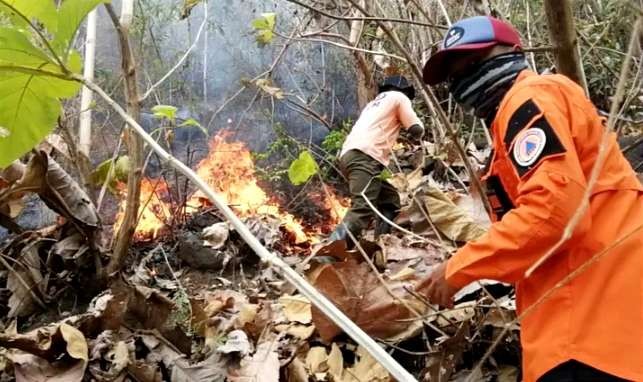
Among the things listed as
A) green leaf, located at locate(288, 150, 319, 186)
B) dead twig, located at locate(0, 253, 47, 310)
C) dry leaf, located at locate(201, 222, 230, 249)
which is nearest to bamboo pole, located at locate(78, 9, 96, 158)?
dead twig, located at locate(0, 253, 47, 310)

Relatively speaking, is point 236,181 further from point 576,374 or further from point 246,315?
point 576,374

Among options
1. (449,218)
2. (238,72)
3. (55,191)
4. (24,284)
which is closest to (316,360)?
(449,218)

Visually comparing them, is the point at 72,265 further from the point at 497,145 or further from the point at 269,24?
the point at 497,145

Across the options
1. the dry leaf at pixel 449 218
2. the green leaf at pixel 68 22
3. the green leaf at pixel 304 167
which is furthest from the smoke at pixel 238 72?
the green leaf at pixel 68 22

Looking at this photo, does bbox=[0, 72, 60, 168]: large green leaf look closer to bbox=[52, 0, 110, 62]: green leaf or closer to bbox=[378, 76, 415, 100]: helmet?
bbox=[52, 0, 110, 62]: green leaf

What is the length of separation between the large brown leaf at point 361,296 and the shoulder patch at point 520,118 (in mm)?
1215

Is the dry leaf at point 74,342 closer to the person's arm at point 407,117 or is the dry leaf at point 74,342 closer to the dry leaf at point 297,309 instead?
the dry leaf at point 297,309

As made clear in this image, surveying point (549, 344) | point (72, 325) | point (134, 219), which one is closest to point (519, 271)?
point (549, 344)

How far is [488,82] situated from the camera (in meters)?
2.09

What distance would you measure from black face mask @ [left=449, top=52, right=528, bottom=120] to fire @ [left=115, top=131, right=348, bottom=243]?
18.1ft

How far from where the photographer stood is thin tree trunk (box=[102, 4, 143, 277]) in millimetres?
4254

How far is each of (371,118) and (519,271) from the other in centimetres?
445

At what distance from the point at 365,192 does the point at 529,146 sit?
4077 mm

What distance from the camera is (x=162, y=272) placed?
6211mm
